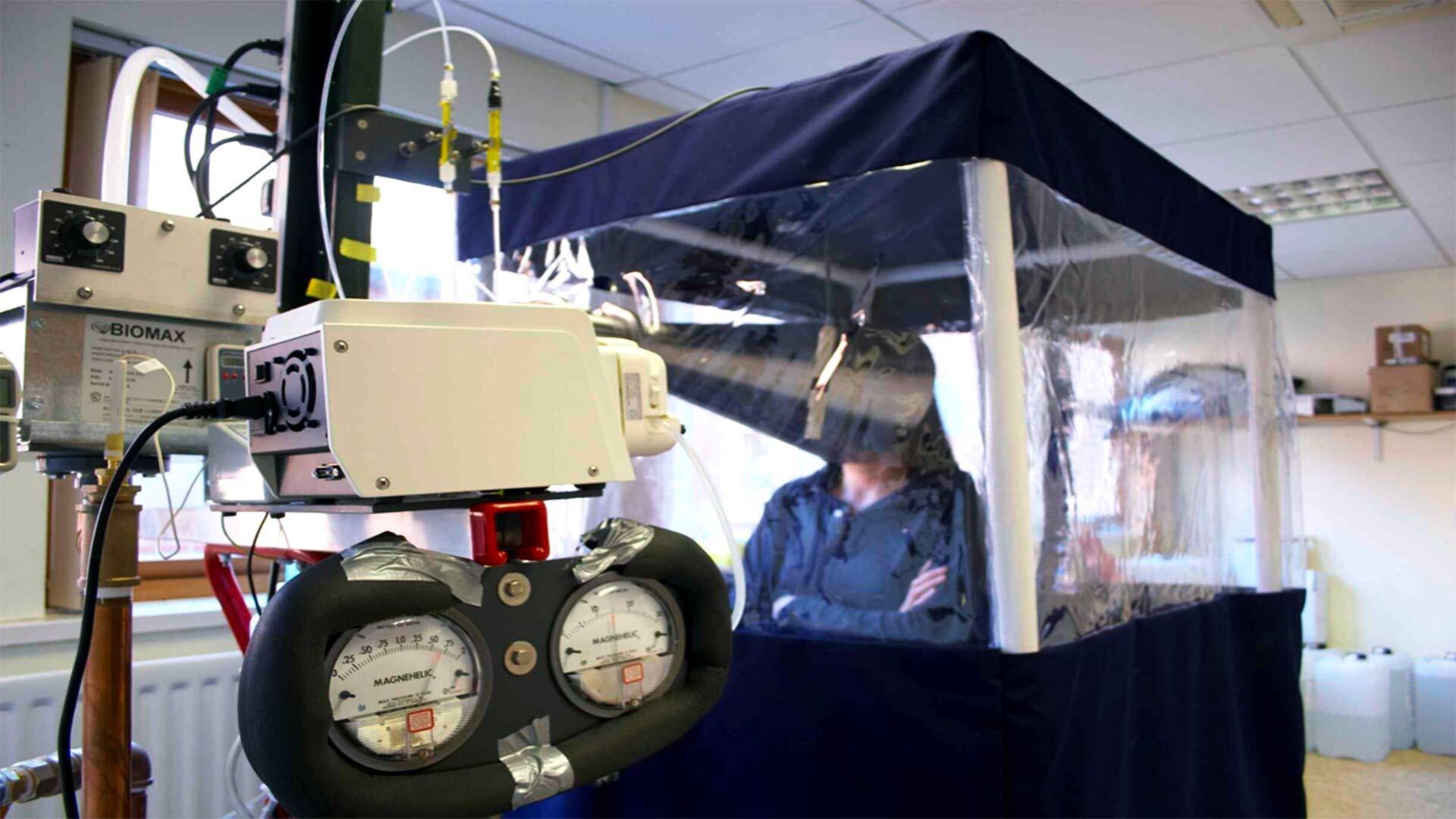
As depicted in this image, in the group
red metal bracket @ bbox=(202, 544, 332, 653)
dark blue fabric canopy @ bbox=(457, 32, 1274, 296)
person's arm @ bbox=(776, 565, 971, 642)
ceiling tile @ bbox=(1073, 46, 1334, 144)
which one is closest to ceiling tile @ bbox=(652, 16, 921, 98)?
ceiling tile @ bbox=(1073, 46, 1334, 144)

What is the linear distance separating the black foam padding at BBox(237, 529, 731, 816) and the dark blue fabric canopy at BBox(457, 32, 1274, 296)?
0.94 m

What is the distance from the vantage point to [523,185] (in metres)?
2.23

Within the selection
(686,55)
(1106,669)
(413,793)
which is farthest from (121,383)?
(686,55)

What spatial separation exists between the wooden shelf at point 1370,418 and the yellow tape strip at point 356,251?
16.5 ft

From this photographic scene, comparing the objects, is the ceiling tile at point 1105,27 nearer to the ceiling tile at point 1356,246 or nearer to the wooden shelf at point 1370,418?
the ceiling tile at point 1356,246

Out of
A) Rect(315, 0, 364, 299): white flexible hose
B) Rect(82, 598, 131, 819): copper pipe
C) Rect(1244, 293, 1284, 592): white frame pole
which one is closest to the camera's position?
Rect(82, 598, 131, 819): copper pipe

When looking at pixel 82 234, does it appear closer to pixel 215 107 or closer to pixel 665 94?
pixel 215 107

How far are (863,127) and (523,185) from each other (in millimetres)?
850

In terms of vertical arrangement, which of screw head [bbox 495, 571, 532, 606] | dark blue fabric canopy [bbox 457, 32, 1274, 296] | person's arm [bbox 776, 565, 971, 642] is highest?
dark blue fabric canopy [bbox 457, 32, 1274, 296]

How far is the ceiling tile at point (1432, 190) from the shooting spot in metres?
3.77

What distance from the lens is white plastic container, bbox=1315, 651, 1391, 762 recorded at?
14.0ft

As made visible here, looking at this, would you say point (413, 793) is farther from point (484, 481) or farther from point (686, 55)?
point (686, 55)

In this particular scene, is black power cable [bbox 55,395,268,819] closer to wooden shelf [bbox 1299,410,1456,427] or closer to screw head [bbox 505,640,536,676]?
screw head [bbox 505,640,536,676]

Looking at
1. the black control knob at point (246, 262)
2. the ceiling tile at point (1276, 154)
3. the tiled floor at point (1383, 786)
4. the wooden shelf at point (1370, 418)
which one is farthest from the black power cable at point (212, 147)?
the wooden shelf at point (1370, 418)
